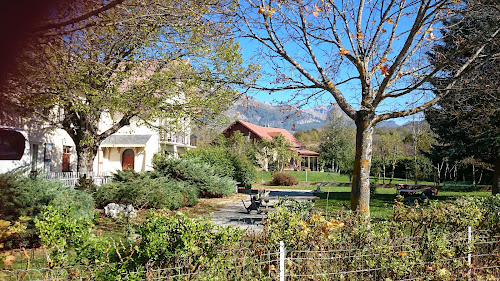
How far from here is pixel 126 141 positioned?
88.7 feet

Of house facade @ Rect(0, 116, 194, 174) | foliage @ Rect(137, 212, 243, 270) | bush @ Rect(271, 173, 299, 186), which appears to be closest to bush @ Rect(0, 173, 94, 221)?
foliage @ Rect(137, 212, 243, 270)

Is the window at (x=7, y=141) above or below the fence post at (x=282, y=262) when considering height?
above

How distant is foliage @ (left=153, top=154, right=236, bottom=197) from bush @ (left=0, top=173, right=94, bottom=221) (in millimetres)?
7600

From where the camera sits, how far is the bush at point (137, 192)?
12.2 m

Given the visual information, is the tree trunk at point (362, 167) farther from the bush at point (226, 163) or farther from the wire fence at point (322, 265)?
the bush at point (226, 163)

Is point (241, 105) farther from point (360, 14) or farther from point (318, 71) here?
point (360, 14)

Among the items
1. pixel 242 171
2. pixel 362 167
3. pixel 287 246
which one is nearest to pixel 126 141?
pixel 242 171

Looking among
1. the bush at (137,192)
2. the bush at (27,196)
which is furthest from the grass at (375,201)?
the bush at (27,196)

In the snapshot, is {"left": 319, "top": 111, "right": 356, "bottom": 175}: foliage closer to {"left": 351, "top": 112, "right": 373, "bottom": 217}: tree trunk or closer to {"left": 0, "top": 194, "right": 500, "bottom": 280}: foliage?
{"left": 351, "top": 112, "right": 373, "bottom": 217}: tree trunk

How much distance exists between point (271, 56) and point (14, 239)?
5.88 metres

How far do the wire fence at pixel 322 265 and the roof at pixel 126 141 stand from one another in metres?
23.0

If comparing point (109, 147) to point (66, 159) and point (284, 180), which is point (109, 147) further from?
point (284, 180)

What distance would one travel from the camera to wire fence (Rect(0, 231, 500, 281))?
10.8 ft

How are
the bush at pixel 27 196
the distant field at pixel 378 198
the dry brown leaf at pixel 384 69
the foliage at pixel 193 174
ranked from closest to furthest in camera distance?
the dry brown leaf at pixel 384 69, the bush at pixel 27 196, the distant field at pixel 378 198, the foliage at pixel 193 174
